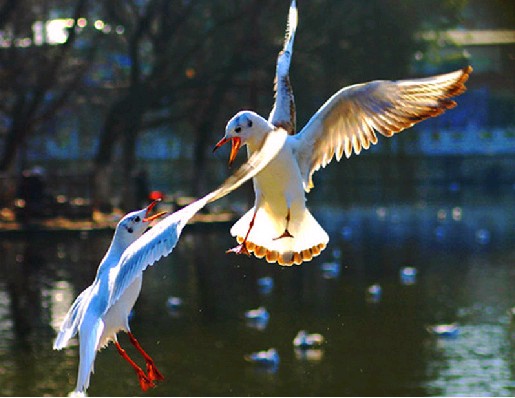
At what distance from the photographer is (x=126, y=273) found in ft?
23.6

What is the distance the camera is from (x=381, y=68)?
3067cm

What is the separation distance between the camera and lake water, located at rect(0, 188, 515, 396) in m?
15.2

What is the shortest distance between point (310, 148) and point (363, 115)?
1.23ft

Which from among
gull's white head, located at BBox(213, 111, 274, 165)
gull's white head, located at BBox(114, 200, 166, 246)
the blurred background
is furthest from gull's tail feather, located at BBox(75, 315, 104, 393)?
the blurred background

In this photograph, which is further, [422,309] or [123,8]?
[123,8]

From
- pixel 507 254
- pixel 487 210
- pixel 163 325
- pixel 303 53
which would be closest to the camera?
pixel 163 325

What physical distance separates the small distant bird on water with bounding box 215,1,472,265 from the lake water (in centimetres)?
629

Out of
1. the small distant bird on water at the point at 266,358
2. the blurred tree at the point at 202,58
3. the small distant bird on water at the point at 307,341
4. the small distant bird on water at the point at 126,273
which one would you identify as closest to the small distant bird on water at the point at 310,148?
the small distant bird on water at the point at 126,273

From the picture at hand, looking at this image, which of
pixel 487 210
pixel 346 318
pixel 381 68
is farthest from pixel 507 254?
pixel 487 210

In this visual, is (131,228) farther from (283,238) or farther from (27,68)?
(27,68)

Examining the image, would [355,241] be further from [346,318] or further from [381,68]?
[346,318]

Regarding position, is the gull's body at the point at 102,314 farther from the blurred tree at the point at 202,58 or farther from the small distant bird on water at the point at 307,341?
the blurred tree at the point at 202,58

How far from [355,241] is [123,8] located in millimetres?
8105

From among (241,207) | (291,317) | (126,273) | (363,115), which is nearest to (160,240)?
(126,273)
